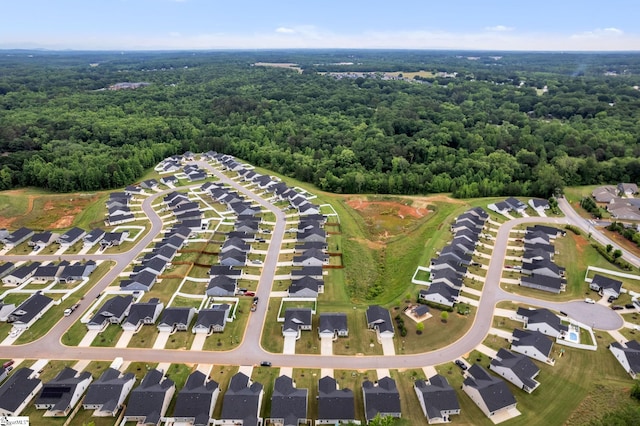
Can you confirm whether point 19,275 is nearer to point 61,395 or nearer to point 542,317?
point 61,395

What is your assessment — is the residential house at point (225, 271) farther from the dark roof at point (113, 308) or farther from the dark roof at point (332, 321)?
the dark roof at point (332, 321)

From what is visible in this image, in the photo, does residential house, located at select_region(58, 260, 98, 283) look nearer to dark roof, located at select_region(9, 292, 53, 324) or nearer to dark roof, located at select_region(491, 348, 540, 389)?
dark roof, located at select_region(9, 292, 53, 324)

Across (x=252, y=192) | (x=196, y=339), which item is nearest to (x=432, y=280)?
(x=196, y=339)

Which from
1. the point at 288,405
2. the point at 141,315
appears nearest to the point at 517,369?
the point at 288,405

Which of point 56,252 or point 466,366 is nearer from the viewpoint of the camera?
point 466,366

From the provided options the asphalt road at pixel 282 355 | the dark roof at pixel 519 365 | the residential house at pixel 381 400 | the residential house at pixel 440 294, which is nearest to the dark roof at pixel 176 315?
the asphalt road at pixel 282 355

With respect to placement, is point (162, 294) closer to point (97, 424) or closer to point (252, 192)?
point (97, 424)

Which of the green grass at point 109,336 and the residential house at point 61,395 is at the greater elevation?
the residential house at point 61,395
